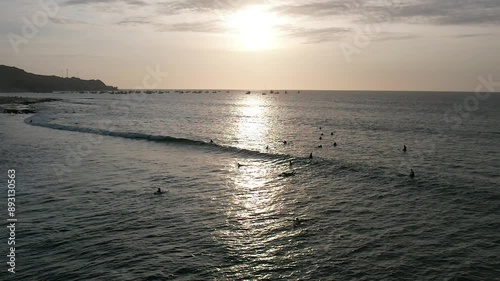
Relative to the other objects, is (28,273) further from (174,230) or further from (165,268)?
(174,230)

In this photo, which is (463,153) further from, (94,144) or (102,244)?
(94,144)

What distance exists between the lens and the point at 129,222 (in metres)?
23.5

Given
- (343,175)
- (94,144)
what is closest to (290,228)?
(343,175)

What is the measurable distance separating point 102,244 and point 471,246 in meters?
21.7

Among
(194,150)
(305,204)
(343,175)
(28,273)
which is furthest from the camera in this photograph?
(194,150)

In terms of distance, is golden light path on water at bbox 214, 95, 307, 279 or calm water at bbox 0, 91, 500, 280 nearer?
calm water at bbox 0, 91, 500, 280

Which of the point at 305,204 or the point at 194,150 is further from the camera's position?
the point at 194,150

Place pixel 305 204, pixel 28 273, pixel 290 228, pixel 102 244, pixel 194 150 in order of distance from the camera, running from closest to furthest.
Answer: pixel 28 273
pixel 102 244
pixel 290 228
pixel 305 204
pixel 194 150

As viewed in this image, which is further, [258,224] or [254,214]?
[254,214]

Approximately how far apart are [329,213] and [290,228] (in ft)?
14.3

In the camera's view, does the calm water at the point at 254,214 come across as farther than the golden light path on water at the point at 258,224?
No

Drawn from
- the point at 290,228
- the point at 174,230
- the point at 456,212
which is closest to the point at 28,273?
the point at 174,230

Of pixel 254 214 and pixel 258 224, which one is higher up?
pixel 254 214

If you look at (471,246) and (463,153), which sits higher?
(463,153)
